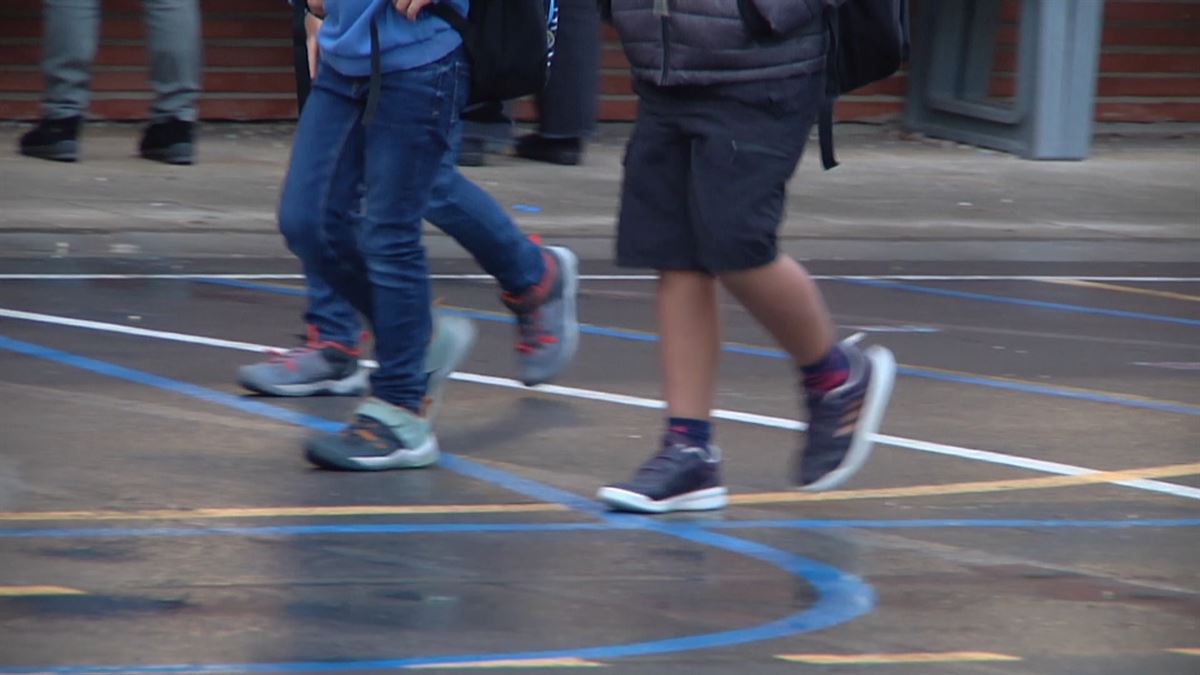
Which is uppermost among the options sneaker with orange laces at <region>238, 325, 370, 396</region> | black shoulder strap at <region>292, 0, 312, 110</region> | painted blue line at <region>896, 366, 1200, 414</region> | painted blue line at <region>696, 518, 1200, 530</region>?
black shoulder strap at <region>292, 0, 312, 110</region>

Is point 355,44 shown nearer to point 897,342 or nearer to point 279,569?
point 279,569

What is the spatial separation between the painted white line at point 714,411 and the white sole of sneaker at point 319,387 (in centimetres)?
42

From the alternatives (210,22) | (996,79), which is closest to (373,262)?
(210,22)

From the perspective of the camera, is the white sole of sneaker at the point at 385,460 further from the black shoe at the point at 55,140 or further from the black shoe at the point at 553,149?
the black shoe at the point at 553,149

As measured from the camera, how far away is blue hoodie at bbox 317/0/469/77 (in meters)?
5.59

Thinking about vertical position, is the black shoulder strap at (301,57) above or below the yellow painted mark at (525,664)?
above

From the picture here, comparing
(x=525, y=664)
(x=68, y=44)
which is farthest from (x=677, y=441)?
(x=68, y=44)

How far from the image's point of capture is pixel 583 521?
5336 mm

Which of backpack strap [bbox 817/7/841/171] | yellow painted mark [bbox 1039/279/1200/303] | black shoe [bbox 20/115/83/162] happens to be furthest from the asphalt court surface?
black shoe [bbox 20/115/83/162]

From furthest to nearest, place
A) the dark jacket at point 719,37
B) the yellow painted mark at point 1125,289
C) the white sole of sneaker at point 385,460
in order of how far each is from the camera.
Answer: the yellow painted mark at point 1125,289
the white sole of sneaker at point 385,460
the dark jacket at point 719,37

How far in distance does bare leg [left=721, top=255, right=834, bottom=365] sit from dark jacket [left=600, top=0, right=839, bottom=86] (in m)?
0.46

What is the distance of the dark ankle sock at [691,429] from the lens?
18.0 feet

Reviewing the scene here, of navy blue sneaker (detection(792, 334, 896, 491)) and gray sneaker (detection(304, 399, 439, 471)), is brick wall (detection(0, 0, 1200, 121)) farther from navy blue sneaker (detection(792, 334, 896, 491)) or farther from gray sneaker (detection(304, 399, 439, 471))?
navy blue sneaker (detection(792, 334, 896, 491))

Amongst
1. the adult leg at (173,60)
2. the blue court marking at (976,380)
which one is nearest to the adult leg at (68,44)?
the adult leg at (173,60)
